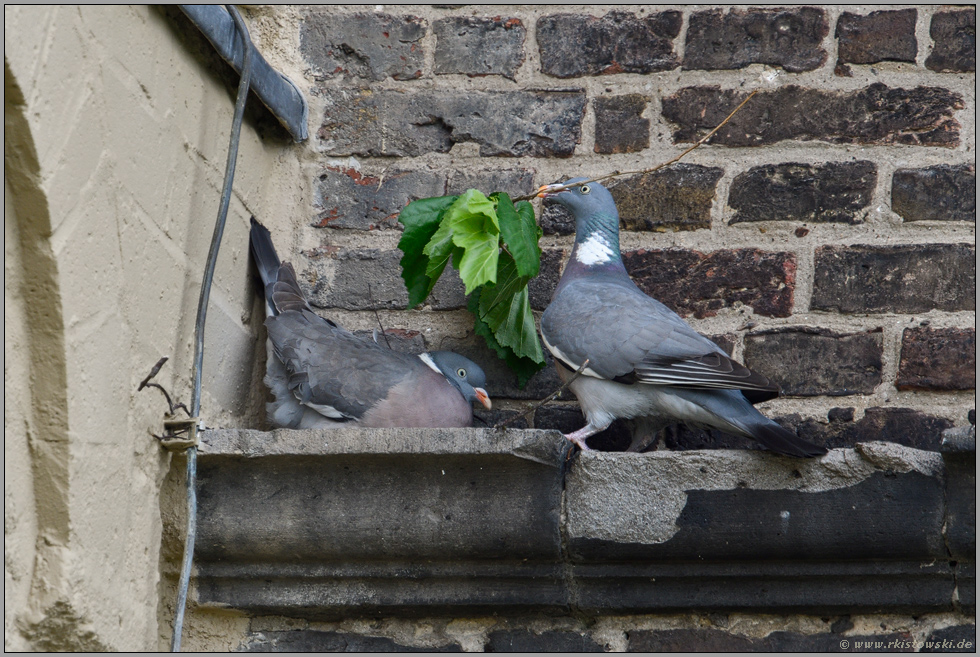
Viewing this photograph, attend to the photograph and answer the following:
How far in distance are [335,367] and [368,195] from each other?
0.58 m

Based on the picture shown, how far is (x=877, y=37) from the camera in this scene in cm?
246

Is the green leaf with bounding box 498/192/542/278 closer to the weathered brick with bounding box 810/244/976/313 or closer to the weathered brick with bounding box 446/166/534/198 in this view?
the weathered brick with bounding box 446/166/534/198

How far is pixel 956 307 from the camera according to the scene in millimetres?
2281

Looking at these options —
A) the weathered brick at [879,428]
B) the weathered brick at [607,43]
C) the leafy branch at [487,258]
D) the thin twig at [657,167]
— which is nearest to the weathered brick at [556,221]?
the thin twig at [657,167]

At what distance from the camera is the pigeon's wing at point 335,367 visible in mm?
2129

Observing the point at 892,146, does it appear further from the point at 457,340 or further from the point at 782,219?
the point at 457,340

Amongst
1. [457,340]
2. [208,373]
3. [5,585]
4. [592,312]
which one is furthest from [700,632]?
[5,585]

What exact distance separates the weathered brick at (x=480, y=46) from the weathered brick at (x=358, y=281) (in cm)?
54

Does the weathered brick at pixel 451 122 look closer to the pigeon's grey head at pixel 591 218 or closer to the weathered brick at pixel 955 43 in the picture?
the pigeon's grey head at pixel 591 218

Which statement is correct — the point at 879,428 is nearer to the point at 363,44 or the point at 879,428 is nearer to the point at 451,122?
the point at 451,122

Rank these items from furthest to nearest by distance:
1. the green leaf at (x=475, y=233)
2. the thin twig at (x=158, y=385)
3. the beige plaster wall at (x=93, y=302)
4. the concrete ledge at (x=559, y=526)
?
the green leaf at (x=475, y=233) < the concrete ledge at (x=559, y=526) < the thin twig at (x=158, y=385) < the beige plaster wall at (x=93, y=302)

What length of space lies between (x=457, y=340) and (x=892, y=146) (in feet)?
3.92

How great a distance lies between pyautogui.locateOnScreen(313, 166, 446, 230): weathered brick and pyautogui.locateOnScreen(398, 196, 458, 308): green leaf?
0.33 metres

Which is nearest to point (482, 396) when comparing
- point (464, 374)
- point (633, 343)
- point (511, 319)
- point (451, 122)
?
point (464, 374)
